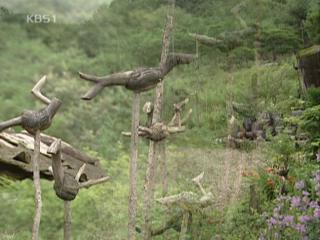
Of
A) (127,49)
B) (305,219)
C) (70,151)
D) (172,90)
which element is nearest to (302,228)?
(305,219)

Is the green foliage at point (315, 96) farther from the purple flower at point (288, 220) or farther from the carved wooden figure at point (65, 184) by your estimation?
the carved wooden figure at point (65, 184)

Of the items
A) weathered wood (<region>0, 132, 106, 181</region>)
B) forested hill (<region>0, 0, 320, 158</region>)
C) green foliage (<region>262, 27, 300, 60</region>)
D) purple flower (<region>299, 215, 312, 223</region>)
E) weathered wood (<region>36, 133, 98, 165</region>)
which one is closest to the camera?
purple flower (<region>299, 215, 312, 223</region>)

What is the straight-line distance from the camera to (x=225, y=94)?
6.62 meters

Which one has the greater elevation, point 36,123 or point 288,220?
point 36,123

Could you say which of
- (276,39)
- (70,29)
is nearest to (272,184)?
(276,39)

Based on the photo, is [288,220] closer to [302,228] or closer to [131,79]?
[302,228]

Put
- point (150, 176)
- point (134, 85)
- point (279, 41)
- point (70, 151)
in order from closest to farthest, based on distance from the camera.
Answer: point (134, 85)
point (150, 176)
point (70, 151)
point (279, 41)

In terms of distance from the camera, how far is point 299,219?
290cm

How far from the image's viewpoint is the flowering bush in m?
2.84

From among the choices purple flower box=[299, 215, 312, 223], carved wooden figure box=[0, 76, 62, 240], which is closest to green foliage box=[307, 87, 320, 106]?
purple flower box=[299, 215, 312, 223]

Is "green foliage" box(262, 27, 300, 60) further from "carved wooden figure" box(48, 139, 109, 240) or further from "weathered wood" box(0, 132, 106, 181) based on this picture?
"carved wooden figure" box(48, 139, 109, 240)

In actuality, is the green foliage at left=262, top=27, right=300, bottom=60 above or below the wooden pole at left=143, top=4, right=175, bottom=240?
above

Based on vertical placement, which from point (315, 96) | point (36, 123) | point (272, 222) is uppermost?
point (315, 96)

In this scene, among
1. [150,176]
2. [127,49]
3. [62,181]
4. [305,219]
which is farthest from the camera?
[127,49]
